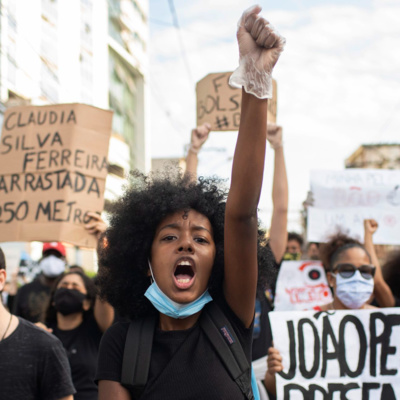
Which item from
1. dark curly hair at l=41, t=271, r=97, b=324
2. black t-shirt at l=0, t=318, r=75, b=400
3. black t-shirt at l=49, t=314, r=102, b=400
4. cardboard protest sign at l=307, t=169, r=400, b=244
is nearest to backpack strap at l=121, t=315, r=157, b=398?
black t-shirt at l=0, t=318, r=75, b=400

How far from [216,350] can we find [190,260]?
32cm

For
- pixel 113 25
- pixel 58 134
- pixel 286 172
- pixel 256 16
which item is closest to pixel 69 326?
pixel 58 134

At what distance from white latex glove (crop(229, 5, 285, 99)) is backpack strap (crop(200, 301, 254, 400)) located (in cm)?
78

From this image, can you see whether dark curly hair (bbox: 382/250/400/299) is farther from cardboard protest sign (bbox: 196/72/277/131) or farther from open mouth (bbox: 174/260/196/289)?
open mouth (bbox: 174/260/196/289)

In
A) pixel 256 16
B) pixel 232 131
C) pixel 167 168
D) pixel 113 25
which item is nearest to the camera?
pixel 256 16

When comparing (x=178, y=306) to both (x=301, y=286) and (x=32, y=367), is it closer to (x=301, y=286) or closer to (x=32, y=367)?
(x=32, y=367)

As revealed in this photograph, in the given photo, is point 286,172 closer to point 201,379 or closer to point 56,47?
point 201,379

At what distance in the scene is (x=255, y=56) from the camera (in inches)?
71.7

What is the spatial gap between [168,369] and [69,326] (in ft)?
8.51

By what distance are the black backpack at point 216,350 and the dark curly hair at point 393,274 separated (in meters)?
2.94

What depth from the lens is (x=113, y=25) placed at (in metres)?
43.0

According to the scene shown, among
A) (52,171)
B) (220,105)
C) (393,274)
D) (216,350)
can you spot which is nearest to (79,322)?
(52,171)

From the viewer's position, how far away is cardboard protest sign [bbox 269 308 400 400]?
3449 mm

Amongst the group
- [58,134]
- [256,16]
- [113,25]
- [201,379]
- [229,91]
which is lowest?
[201,379]
